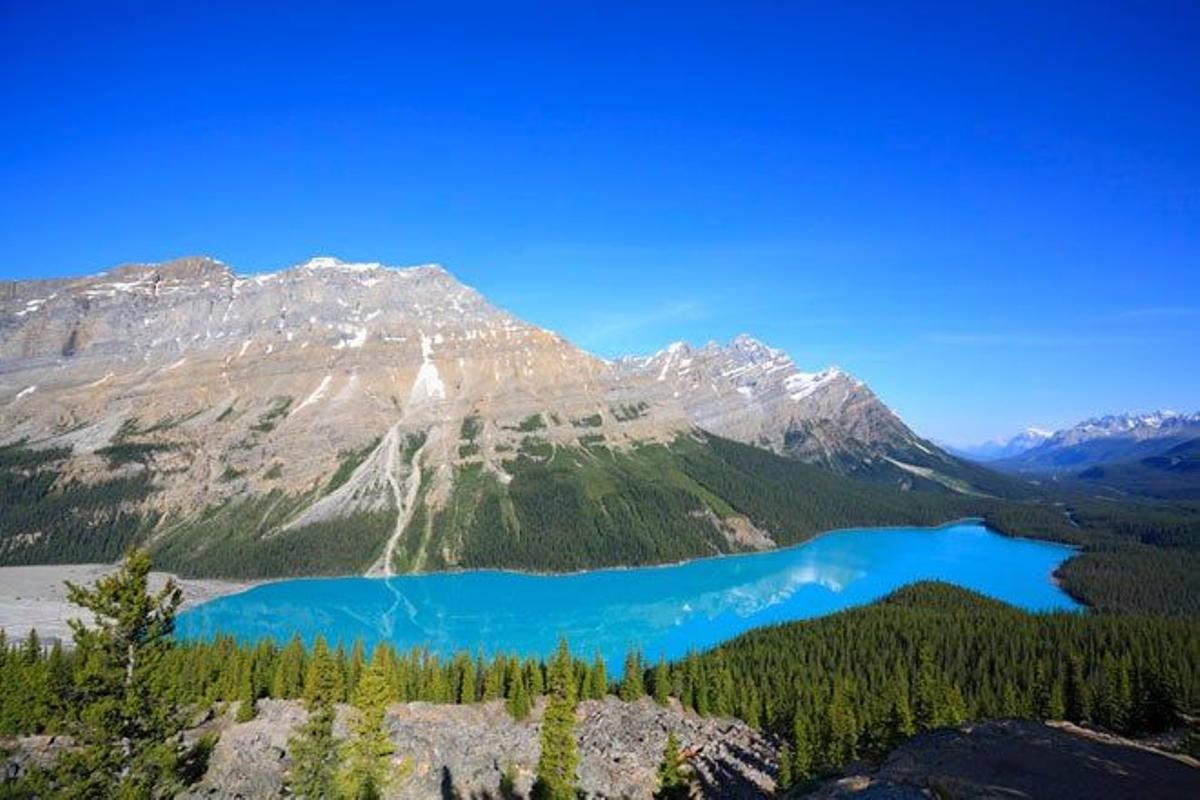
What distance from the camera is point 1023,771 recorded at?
3081 centimetres

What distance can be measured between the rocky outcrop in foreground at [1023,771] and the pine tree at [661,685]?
43.2 metres

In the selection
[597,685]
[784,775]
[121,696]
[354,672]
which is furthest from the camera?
[597,685]

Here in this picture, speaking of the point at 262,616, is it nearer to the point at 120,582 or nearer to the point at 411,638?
the point at 411,638

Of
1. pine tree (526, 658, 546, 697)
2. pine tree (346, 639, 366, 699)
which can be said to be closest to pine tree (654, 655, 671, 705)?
pine tree (526, 658, 546, 697)

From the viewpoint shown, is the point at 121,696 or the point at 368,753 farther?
the point at 368,753

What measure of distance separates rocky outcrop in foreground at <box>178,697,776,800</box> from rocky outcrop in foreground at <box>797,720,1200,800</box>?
2846 centimetres

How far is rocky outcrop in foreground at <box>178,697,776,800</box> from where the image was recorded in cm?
5616

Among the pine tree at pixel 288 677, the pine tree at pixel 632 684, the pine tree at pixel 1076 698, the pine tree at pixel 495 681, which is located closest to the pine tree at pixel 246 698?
the pine tree at pixel 288 677

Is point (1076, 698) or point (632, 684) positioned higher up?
point (632, 684)

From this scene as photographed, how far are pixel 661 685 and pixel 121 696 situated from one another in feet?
202

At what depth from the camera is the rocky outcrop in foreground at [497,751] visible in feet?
184

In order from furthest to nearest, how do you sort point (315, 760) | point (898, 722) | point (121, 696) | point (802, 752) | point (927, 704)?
point (927, 704), point (898, 722), point (802, 752), point (315, 760), point (121, 696)

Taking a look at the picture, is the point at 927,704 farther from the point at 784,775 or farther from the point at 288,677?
the point at 288,677

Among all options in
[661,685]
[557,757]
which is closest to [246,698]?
[557,757]
